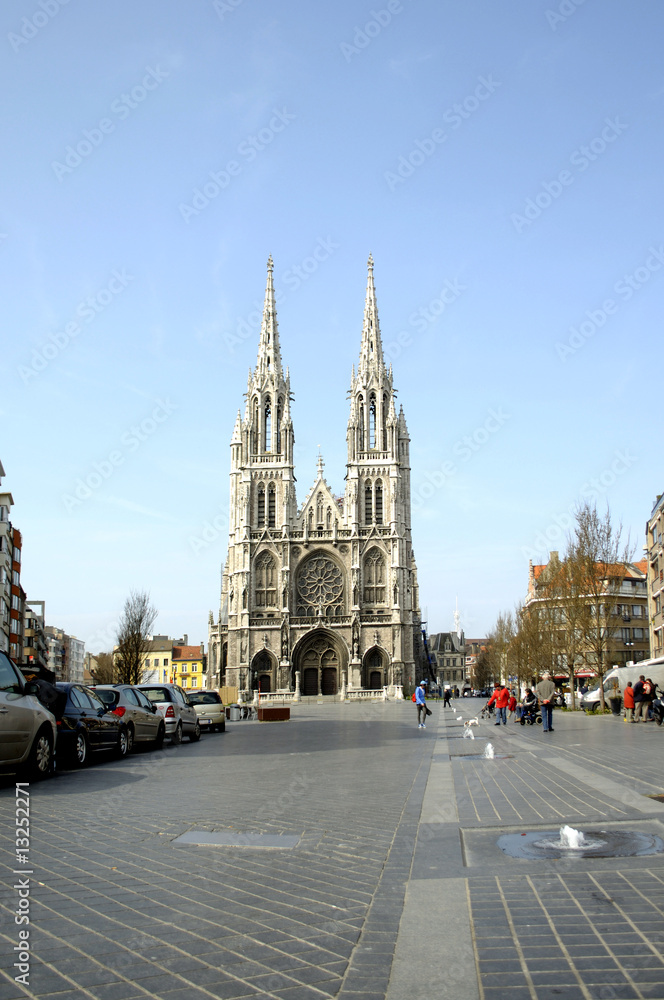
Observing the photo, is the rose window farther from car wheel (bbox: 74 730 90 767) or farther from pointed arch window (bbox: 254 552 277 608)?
car wheel (bbox: 74 730 90 767)

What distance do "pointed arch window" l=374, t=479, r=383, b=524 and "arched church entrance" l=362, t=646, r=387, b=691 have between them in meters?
10.7

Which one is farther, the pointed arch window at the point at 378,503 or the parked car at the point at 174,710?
the pointed arch window at the point at 378,503

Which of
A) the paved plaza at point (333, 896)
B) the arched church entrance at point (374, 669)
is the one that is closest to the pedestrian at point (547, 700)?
the paved plaza at point (333, 896)

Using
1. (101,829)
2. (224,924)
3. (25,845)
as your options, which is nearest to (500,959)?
(224,924)

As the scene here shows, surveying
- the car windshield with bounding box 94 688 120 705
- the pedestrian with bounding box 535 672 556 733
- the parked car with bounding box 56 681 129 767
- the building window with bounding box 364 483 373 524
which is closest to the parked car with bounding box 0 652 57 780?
the parked car with bounding box 56 681 129 767

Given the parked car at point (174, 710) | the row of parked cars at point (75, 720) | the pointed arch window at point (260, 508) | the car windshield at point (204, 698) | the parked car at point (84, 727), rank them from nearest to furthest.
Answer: the row of parked cars at point (75, 720) → the parked car at point (84, 727) → the parked car at point (174, 710) → the car windshield at point (204, 698) → the pointed arch window at point (260, 508)

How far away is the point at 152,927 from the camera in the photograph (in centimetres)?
449

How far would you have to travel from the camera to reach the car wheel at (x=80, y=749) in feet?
43.9

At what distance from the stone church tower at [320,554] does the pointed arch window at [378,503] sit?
0.08 metres

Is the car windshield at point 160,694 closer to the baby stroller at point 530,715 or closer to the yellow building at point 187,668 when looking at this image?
the baby stroller at point 530,715

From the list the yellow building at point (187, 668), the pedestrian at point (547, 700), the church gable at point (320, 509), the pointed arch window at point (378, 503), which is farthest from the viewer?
the yellow building at point (187, 668)

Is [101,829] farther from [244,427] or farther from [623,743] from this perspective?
[244,427]

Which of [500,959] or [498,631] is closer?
[500,959]

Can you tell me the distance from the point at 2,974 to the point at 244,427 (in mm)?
73944
